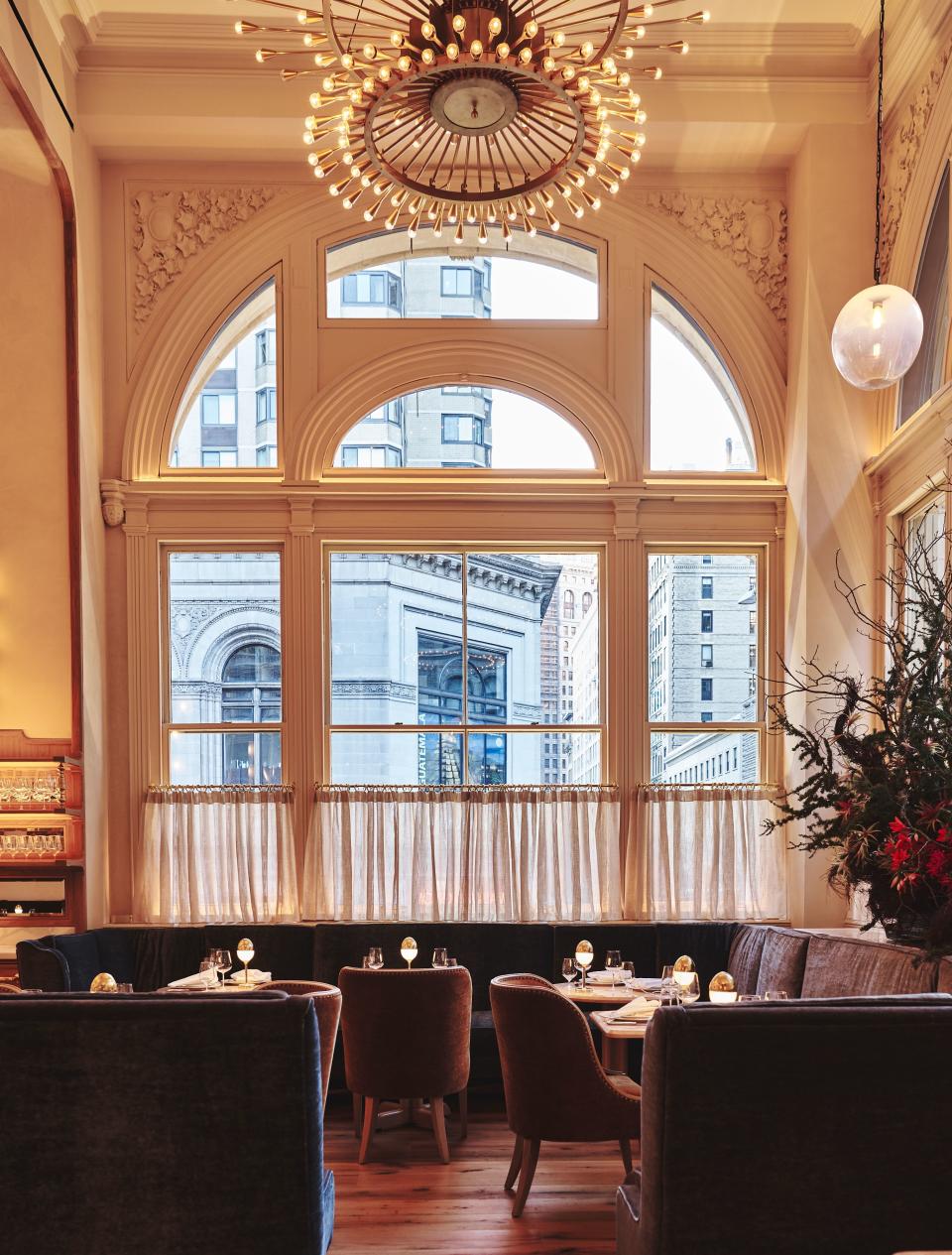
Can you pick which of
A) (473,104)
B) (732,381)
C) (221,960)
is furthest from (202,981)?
(732,381)

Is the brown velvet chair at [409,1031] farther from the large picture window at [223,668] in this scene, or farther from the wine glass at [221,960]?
the large picture window at [223,668]

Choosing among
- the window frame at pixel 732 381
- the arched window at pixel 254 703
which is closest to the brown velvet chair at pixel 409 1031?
the arched window at pixel 254 703

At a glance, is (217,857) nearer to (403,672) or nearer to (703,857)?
(403,672)

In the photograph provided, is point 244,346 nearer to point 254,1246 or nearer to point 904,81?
point 904,81

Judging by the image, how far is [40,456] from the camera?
703 cm

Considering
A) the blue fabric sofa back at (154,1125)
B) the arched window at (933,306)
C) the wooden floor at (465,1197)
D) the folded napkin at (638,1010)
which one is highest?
the arched window at (933,306)

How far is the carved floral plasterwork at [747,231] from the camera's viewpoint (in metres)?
7.77

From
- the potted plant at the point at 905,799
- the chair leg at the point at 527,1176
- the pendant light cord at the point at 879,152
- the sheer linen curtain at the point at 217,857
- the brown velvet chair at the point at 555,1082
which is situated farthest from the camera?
the sheer linen curtain at the point at 217,857

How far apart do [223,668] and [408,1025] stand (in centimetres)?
291

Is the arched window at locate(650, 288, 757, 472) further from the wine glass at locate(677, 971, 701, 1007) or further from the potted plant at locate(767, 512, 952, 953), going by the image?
the wine glass at locate(677, 971, 701, 1007)

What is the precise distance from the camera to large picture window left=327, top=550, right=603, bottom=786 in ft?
25.0

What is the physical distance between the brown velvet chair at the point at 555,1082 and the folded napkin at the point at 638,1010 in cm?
32

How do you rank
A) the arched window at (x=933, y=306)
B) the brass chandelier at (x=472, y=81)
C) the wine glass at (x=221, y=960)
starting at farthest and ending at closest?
1. the arched window at (x=933, y=306)
2. the wine glass at (x=221, y=960)
3. the brass chandelier at (x=472, y=81)

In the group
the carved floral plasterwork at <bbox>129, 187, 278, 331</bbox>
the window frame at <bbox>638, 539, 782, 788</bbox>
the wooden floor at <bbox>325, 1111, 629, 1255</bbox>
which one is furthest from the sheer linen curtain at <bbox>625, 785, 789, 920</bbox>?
the carved floral plasterwork at <bbox>129, 187, 278, 331</bbox>
